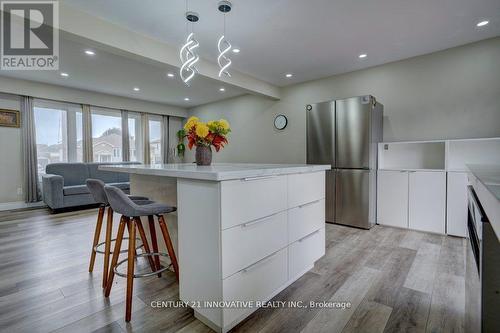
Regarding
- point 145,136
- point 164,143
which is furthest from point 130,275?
point 164,143

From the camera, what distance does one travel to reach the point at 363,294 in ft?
5.88

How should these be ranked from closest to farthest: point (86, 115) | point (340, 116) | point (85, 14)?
point (85, 14) < point (340, 116) < point (86, 115)

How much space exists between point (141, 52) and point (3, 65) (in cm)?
297

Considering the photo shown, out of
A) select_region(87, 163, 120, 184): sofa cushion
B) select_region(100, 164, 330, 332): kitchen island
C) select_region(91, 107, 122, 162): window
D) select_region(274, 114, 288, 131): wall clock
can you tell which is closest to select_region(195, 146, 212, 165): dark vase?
select_region(100, 164, 330, 332): kitchen island

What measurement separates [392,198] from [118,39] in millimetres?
4165

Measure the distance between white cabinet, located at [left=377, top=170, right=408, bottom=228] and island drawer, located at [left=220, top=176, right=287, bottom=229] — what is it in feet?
8.27

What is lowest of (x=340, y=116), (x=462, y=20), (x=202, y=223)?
(x=202, y=223)

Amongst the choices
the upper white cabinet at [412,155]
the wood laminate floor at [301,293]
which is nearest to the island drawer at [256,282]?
the wood laminate floor at [301,293]

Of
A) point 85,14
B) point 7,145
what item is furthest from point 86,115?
point 85,14

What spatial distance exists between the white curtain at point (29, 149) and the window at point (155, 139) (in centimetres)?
254

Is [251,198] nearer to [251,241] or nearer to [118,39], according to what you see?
[251,241]

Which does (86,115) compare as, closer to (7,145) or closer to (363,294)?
(7,145)

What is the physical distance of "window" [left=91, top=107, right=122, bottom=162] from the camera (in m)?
5.86

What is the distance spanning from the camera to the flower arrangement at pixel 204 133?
2.02 metres
